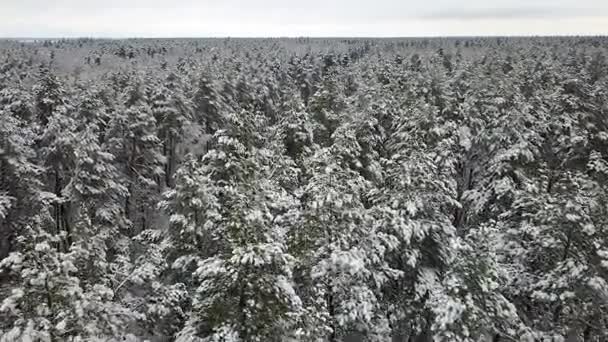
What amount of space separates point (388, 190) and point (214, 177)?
6827mm

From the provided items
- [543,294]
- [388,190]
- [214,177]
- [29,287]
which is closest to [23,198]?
[214,177]

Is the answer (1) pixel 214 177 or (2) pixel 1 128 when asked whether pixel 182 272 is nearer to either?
(1) pixel 214 177

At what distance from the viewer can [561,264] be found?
12.5 m

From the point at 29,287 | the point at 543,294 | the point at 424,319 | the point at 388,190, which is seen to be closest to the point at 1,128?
the point at 29,287

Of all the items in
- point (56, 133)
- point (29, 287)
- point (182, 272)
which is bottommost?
point (182, 272)

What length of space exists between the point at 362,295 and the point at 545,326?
667cm

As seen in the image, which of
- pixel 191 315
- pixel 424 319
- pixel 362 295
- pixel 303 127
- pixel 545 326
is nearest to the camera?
pixel 191 315

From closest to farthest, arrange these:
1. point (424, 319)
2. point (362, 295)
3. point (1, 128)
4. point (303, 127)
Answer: point (362, 295)
point (424, 319)
point (1, 128)
point (303, 127)

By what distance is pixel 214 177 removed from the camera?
1648 centimetres

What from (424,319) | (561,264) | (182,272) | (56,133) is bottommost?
(424,319)

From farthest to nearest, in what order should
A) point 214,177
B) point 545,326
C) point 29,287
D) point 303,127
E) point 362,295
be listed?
point 303,127
point 214,177
point 545,326
point 362,295
point 29,287

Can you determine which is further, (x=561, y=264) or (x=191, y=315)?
(x=561, y=264)

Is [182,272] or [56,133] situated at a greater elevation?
[56,133]

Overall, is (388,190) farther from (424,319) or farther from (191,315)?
(191,315)
